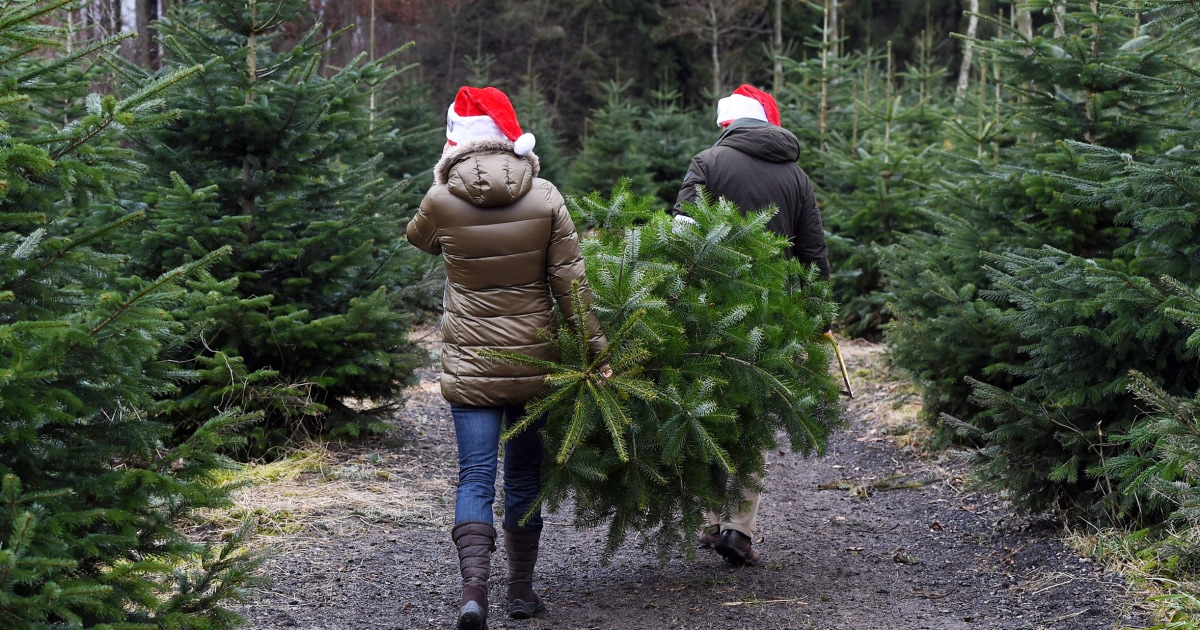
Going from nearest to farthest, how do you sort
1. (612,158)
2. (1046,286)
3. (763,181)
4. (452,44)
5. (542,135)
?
(1046,286) → (763,181) → (612,158) → (542,135) → (452,44)

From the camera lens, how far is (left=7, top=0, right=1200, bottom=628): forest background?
3.03 metres

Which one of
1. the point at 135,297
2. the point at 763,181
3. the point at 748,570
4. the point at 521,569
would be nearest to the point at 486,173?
the point at 135,297

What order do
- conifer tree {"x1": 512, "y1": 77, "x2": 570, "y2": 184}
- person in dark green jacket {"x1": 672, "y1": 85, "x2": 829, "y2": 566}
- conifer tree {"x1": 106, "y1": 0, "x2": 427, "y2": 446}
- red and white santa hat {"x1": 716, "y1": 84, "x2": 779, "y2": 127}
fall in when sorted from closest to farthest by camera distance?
1. person in dark green jacket {"x1": 672, "y1": 85, "x2": 829, "y2": 566}
2. red and white santa hat {"x1": 716, "y1": 84, "x2": 779, "y2": 127}
3. conifer tree {"x1": 106, "y1": 0, "x2": 427, "y2": 446}
4. conifer tree {"x1": 512, "y1": 77, "x2": 570, "y2": 184}

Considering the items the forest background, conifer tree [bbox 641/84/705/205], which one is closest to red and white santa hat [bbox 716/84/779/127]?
the forest background

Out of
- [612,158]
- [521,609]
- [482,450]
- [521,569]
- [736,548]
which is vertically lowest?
[612,158]

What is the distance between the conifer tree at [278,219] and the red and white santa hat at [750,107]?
97.3 inches

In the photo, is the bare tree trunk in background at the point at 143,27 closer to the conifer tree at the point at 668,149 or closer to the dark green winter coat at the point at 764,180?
the dark green winter coat at the point at 764,180

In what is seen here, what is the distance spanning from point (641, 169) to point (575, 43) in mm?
18989

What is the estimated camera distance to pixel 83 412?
9.86 feet

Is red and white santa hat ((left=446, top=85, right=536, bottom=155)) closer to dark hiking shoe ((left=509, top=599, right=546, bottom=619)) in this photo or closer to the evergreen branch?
the evergreen branch

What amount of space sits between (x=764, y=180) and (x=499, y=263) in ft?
6.96

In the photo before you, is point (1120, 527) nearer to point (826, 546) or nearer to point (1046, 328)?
point (1046, 328)

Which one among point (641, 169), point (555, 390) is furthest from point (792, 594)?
point (641, 169)

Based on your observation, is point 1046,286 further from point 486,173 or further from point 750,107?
point 486,173
